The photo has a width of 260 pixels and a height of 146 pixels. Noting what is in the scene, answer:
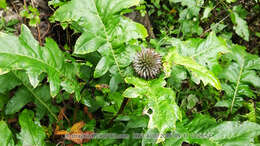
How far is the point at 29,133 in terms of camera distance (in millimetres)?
1545

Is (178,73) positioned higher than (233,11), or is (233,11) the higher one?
(233,11)

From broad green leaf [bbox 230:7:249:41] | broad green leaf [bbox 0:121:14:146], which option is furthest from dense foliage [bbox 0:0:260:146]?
broad green leaf [bbox 230:7:249:41]

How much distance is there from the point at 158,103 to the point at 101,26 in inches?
25.4

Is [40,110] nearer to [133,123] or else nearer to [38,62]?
[38,62]

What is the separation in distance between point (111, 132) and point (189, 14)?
61.6 inches

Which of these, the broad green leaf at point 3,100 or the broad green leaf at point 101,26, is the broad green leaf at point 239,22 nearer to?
the broad green leaf at point 101,26

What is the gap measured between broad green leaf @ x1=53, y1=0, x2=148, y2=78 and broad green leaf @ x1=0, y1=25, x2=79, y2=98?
0.19 m

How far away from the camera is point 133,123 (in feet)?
5.09

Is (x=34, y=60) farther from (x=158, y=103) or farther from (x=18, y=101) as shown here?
(x=158, y=103)

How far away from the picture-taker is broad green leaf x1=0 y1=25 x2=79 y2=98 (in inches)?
45.8

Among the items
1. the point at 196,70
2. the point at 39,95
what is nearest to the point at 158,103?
the point at 196,70

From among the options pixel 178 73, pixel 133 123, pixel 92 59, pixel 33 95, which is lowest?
pixel 133 123

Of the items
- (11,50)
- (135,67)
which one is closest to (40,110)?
(11,50)

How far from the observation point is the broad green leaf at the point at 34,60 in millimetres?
1162
